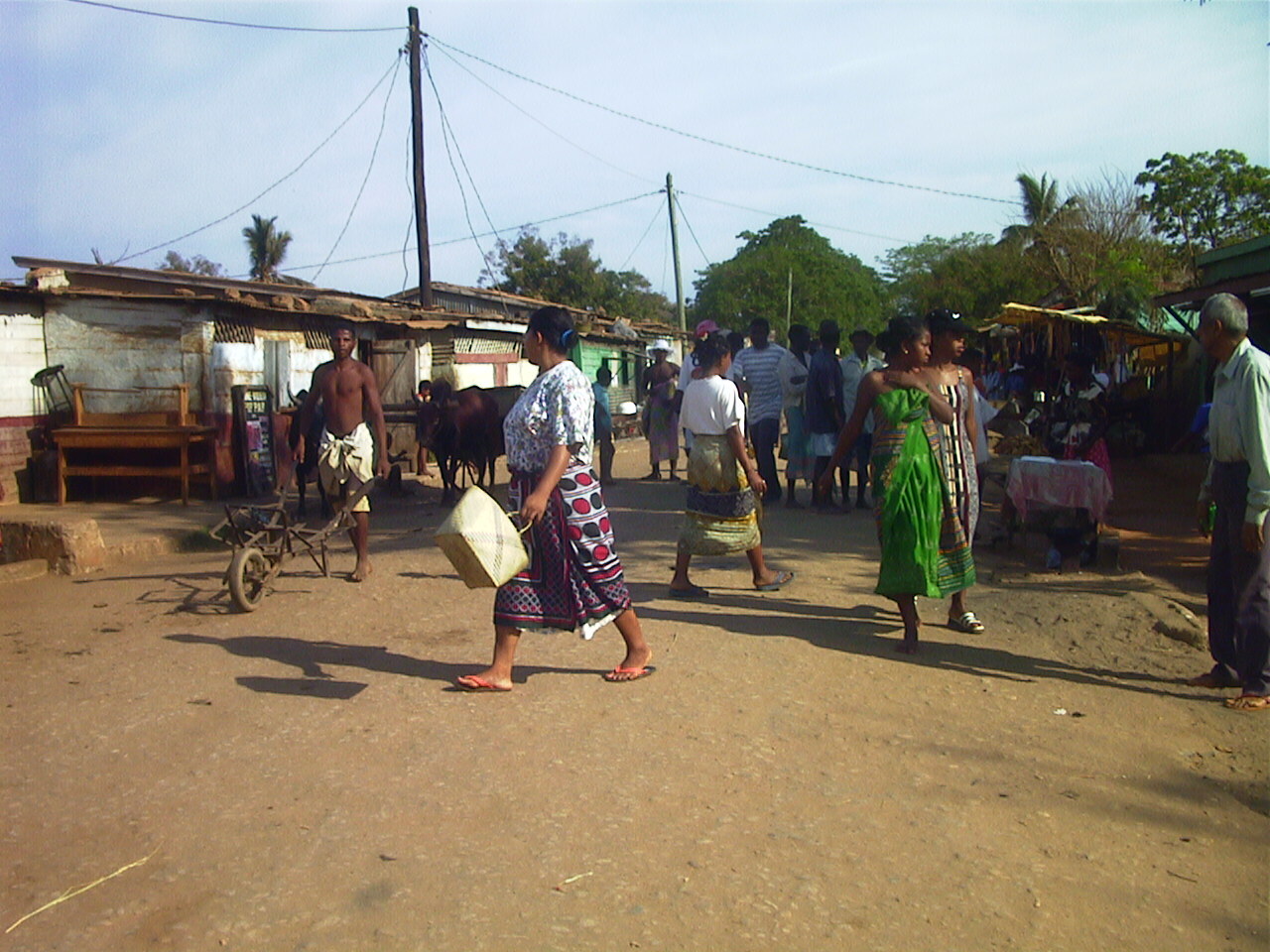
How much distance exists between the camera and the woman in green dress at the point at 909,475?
567cm

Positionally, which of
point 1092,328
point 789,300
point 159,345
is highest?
point 789,300

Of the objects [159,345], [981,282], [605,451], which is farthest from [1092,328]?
[981,282]

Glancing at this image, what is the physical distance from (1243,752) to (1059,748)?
774mm

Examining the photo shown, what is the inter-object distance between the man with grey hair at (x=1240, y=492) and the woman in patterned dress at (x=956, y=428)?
1.21 m

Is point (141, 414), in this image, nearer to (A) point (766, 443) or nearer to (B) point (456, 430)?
(B) point (456, 430)

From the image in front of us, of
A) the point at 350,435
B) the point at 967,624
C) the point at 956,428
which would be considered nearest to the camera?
the point at 956,428

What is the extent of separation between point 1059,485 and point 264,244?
37.2 m

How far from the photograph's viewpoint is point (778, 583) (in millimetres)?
7305

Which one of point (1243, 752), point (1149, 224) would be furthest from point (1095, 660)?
point (1149, 224)

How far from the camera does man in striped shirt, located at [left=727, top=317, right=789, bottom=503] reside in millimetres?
10781

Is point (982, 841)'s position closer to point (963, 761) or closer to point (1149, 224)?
point (963, 761)

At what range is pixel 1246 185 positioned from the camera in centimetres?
2881

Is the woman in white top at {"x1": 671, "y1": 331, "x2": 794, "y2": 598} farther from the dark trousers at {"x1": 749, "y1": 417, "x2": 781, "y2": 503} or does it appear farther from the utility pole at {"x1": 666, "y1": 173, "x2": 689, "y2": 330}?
the utility pole at {"x1": 666, "y1": 173, "x2": 689, "y2": 330}

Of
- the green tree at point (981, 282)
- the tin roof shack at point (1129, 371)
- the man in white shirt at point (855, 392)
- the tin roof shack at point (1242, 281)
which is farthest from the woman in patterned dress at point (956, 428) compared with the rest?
the green tree at point (981, 282)
